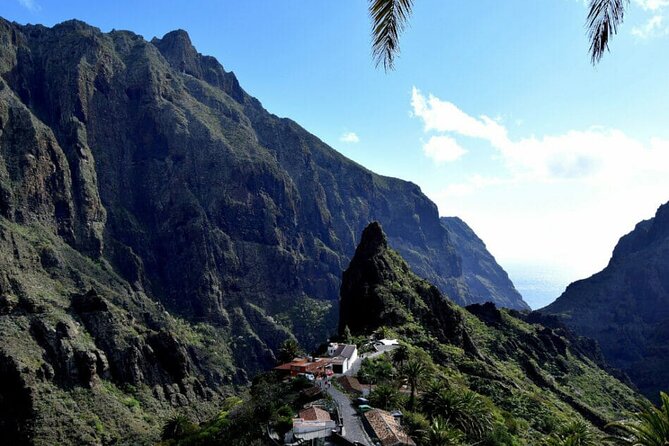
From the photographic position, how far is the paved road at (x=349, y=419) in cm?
4353

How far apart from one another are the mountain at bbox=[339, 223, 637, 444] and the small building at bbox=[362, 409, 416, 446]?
40.7ft

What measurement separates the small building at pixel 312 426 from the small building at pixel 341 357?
1942 cm

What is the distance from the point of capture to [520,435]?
203ft

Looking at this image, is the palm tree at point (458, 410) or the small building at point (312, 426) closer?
the small building at point (312, 426)

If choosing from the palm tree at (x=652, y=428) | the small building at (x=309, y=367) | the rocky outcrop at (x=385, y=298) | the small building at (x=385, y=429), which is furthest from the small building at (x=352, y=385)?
the palm tree at (x=652, y=428)

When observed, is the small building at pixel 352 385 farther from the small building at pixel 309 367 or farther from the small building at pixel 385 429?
the small building at pixel 385 429

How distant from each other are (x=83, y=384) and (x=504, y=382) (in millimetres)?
110526

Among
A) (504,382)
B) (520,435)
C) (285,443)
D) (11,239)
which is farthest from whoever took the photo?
(11,239)

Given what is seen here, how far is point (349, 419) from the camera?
48.7 metres

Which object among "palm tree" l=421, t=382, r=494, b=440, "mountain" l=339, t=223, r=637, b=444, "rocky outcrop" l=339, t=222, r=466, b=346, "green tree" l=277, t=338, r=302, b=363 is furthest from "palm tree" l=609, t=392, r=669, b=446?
"rocky outcrop" l=339, t=222, r=466, b=346

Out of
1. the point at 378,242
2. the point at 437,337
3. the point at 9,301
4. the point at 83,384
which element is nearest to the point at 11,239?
the point at 9,301

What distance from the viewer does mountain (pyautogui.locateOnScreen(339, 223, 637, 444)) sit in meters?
83.9

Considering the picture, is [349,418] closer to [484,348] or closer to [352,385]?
[352,385]

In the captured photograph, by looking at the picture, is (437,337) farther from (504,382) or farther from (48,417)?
(48,417)
